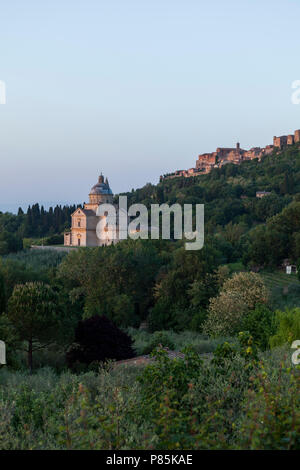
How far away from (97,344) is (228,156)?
115823 mm

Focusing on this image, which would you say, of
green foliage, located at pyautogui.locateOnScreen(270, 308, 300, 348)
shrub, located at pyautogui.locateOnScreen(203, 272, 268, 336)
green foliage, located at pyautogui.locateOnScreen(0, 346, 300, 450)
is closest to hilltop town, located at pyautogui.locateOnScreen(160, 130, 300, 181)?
shrub, located at pyautogui.locateOnScreen(203, 272, 268, 336)

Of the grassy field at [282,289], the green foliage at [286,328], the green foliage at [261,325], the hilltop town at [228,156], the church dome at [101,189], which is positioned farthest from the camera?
the hilltop town at [228,156]

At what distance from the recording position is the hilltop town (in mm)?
113644

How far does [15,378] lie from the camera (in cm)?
1114

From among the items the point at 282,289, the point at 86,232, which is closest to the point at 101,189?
the point at 86,232

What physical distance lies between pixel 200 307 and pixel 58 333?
1049 centimetres

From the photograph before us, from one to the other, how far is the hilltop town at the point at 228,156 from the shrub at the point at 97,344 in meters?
99.4

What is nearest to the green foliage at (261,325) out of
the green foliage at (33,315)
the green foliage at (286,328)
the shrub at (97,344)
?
the green foliage at (286,328)

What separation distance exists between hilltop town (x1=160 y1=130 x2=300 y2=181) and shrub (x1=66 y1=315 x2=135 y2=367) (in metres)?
99.4

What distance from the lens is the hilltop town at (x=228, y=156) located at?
114m

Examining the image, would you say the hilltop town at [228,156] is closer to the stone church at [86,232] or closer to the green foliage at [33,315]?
the stone church at [86,232]

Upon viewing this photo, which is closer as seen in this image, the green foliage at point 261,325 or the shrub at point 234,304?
the green foliage at point 261,325

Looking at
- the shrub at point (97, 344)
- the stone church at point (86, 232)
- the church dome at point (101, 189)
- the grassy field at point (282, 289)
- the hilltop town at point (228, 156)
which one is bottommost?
the shrub at point (97, 344)
